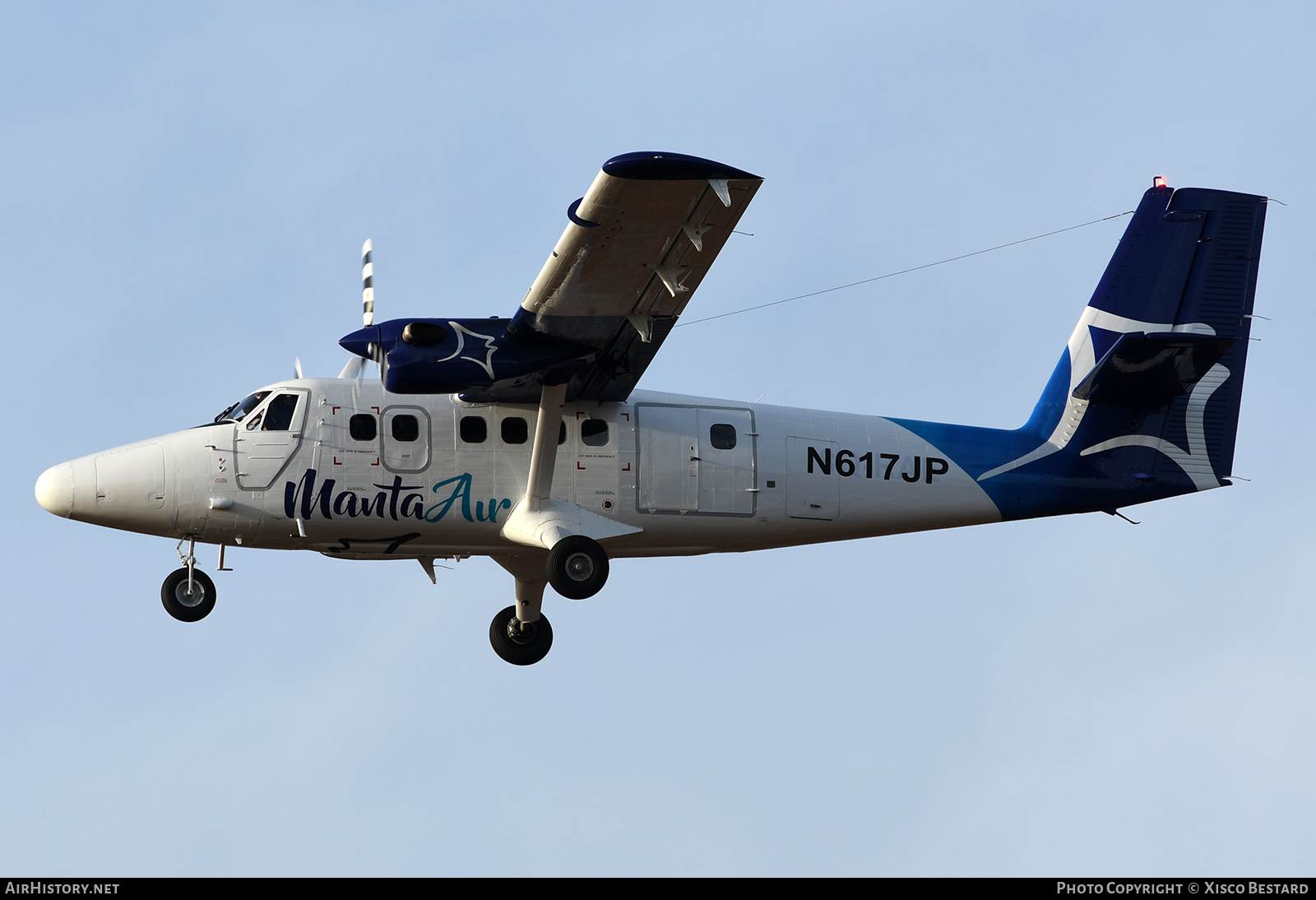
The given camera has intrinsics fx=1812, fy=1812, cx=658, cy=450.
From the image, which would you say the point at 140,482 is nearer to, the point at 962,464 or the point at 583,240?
the point at 583,240

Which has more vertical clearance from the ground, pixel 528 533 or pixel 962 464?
pixel 962 464

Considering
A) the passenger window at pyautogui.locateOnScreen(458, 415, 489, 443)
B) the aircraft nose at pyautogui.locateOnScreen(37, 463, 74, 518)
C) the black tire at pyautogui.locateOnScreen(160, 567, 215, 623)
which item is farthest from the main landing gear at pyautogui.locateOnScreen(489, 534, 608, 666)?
the aircraft nose at pyautogui.locateOnScreen(37, 463, 74, 518)

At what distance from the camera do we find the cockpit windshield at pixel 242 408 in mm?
18719

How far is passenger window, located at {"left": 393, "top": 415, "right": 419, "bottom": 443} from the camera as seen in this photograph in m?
18.7

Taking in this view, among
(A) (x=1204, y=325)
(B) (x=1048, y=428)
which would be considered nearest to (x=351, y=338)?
(B) (x=1048, y=428)

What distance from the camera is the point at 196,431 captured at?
18594 mm

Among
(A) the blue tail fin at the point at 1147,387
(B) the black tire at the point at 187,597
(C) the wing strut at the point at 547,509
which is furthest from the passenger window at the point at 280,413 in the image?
(A) the blue tail fin at the point at 1147,387

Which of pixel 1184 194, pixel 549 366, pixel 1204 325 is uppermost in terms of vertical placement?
pixel 1184 194

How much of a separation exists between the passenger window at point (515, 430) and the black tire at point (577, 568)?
122cm

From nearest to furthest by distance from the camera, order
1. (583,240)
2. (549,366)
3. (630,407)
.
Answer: (583,240)
(549,366)
(630,407)

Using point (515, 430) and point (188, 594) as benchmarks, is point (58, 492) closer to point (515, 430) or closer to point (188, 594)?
point (188, 594)

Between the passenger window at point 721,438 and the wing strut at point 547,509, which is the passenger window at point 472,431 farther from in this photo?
the passenger window at point 721,438

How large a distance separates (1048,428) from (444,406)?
6753mm

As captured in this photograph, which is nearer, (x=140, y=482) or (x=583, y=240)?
(x=583, y=240)
